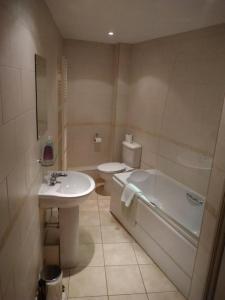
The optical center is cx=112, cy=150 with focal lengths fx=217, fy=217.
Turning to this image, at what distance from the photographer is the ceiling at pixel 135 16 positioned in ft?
5.88

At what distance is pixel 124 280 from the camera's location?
2.11 meters

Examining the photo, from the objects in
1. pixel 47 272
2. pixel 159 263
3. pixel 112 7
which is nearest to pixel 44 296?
pixel 47 272

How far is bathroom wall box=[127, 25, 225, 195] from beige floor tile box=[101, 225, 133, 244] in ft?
3.24

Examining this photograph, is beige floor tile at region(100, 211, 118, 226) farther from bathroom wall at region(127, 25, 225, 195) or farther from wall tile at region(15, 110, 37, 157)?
wall tile at region(15, 110, 37, 157)

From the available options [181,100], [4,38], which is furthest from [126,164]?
[4,38]

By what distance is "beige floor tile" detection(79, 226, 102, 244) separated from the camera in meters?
2.62

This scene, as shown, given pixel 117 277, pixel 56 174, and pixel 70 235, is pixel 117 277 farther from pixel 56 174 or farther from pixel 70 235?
pixel 56 174

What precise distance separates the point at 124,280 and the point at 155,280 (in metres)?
0.31

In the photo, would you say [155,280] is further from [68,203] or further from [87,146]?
[87,146]

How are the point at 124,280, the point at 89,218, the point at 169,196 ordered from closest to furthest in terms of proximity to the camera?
the point at 124,280 < the point at 169,196 < the point at 89,218

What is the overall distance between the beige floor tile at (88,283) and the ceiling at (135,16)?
2494 mm

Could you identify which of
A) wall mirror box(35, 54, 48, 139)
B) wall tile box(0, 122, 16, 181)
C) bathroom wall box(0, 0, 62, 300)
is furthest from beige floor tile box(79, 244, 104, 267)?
wall tile box(0, 122, 16, 181)

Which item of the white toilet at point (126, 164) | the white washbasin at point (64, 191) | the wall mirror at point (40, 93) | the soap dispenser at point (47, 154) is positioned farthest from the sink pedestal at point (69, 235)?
the white toilet at point (126, 164)

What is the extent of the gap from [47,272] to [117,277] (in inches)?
27.0
